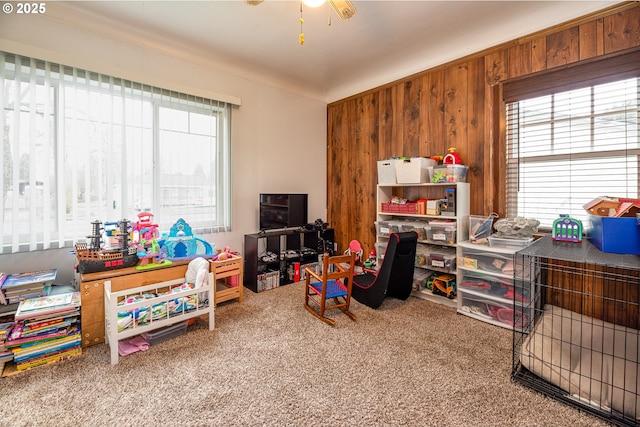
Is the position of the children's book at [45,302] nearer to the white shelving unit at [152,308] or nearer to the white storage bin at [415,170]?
the white shelving unit at [152,308]

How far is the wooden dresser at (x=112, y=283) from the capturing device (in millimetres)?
2066

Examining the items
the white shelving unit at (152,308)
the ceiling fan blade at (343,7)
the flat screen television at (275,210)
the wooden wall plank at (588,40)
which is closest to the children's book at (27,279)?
the white shelving unit at (152,308)

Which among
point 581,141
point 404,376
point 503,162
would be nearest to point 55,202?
point 404,376

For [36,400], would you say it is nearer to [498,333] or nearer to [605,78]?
[498,333]

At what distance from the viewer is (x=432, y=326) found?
7.84 feet

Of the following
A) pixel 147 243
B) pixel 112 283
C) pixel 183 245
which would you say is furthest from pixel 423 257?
pixel 112 283

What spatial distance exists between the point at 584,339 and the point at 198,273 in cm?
295

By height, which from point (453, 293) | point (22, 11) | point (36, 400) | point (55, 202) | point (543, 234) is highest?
point (22, 11)

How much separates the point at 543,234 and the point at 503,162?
762 mm

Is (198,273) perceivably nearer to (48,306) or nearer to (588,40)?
(48,306)

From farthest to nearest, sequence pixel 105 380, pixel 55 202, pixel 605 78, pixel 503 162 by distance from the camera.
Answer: pixel 503 162
pixel 55 202
pixel 605 78
pixel 105 380

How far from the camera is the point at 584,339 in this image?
6.44ft

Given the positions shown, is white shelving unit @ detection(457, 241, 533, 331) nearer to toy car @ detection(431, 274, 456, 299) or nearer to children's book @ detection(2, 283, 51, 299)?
toy car @ detection(431, 274, 456, 299)

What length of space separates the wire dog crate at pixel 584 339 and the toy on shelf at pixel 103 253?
9.64 ft
